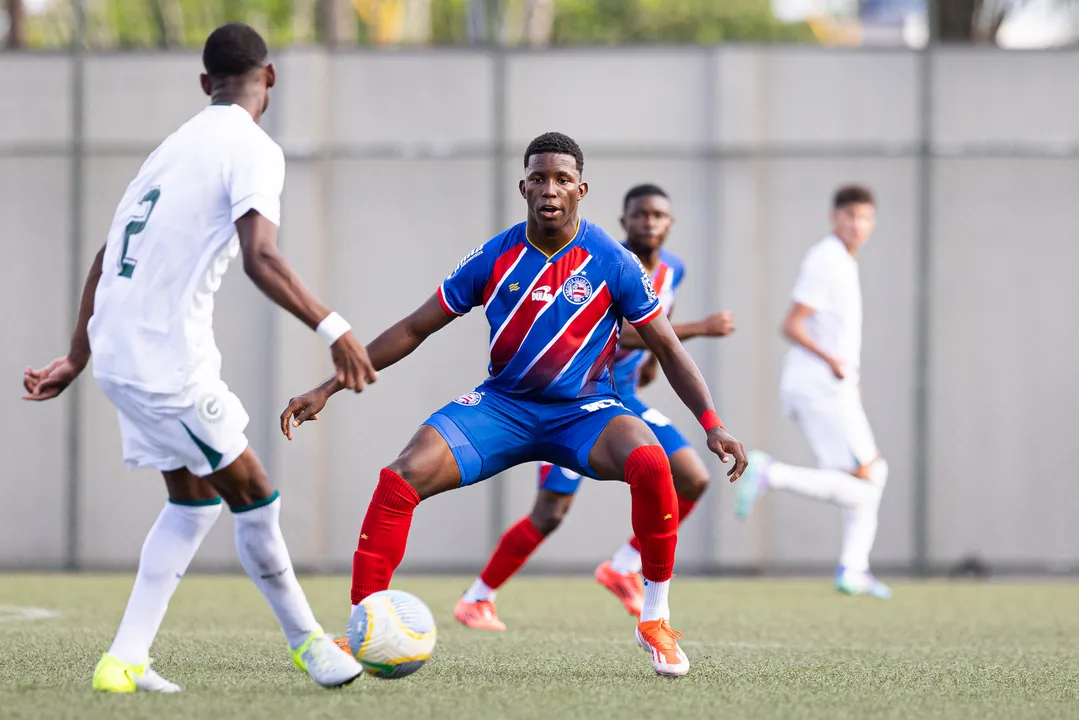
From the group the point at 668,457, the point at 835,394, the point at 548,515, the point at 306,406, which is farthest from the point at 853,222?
the point at 306,406

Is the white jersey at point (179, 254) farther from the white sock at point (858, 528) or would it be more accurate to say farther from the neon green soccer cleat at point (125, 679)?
the white sock at point (858, 528)

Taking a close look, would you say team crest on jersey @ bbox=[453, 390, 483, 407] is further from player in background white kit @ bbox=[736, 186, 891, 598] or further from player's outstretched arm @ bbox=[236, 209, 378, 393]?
player in background white kit @ bbox=[736, 186, 891, 598]

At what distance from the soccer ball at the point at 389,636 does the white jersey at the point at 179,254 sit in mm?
951

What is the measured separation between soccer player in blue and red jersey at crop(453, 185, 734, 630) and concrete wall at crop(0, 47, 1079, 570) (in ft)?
13.2

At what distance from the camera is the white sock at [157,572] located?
189 inches

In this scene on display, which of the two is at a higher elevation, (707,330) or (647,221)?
(647,221)

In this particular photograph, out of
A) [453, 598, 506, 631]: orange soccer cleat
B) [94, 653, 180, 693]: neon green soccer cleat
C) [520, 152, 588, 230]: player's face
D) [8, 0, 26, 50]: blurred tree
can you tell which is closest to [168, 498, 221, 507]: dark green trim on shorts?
[94, 653, 180, 693]: neon green soccer cleat

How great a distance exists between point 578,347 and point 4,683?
232 centimetres

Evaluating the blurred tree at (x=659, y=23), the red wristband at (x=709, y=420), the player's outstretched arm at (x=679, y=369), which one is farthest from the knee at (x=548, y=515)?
the blurred tree at (x=659, y=23)

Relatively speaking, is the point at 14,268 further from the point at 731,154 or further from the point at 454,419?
the point at 454,419

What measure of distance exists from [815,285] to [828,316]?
0.72 ft

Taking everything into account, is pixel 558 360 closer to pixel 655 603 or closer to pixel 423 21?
pixel 655 603

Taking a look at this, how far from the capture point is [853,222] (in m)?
9.93

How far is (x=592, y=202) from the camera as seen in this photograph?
40.4 ft
